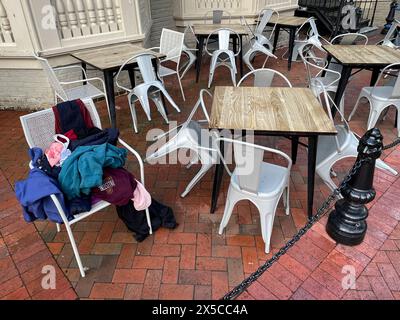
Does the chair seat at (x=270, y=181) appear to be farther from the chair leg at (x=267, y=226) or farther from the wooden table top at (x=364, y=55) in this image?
the wooden table top at (x=364, y=55)

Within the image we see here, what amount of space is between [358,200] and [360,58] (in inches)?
83.2

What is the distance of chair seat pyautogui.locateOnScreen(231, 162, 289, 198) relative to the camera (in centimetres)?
195

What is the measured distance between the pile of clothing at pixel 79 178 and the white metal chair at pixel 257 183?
1.93 ft

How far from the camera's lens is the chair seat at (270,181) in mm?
1945

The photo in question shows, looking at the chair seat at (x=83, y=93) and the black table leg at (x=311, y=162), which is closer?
the black table leg at (x=311, y=162)

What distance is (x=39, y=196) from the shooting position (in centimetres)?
156

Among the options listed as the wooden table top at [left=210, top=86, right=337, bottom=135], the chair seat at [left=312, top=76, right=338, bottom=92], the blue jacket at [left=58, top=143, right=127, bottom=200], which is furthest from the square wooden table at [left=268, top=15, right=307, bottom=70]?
the blue jacket at [left=58, top=143, right=127, bottom=200]

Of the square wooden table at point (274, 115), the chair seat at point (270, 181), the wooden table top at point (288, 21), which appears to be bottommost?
the chair seat at point (270, 181)

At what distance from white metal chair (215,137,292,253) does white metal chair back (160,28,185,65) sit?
2.45 meters

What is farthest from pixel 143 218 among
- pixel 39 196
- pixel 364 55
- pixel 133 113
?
pixel 364 55

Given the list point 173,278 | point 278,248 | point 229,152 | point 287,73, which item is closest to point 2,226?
point 173,278

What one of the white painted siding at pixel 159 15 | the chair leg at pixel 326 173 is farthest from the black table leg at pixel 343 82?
the white painted siding at pixel 159 15

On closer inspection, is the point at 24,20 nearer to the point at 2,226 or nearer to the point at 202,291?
the point at 2,226
